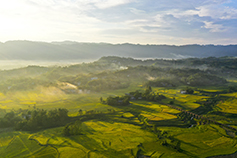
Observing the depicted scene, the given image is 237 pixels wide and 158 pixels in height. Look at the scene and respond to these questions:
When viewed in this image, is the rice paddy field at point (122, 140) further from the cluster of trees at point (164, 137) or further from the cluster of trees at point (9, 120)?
the cluster of trees at point (9, 120)

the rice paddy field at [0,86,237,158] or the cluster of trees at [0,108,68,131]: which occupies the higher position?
the cluster of trees at [0,108,68,131]

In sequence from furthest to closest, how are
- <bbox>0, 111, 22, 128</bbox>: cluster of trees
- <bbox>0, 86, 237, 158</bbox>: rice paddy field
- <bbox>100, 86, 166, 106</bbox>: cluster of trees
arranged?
<bbox>100, 86, 166, 106</bbox>: cluster of trees
<bbox>0, 111, 22, 128</bbox>: cluster of trees
<bbox>0, 86, 237, 158</bbox>: rice paddy field

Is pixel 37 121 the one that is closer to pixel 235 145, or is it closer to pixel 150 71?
pixel 235 145

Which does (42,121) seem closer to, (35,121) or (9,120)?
(35,121)

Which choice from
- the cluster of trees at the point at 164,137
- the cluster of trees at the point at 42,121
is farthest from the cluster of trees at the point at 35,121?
the cluster of trees at the point at 164,137

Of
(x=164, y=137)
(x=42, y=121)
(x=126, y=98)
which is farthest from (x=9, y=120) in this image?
(x=164, y=137)

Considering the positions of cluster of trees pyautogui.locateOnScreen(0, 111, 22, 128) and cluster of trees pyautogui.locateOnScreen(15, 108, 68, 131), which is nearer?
cluster of trees pyautogui.locateOnScreen(15, 108, 68, 131)

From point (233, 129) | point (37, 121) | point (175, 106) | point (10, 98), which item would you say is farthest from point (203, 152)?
point (10, 98)

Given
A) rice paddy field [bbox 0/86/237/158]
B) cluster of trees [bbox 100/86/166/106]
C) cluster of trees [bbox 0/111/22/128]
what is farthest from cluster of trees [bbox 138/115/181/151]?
cluster of trees [bbox 0/111/22/128]

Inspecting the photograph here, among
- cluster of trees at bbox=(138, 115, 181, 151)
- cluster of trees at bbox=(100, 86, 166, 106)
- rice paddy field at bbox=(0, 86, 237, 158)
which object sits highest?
cluster of trees at bbox=(100, 86, 166, 106)

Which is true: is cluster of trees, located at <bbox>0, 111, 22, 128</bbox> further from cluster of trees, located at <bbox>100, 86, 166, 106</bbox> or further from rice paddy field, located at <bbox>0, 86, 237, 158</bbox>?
cluster of trees, located at <bbox>100, 86, 166, 106</bbox>


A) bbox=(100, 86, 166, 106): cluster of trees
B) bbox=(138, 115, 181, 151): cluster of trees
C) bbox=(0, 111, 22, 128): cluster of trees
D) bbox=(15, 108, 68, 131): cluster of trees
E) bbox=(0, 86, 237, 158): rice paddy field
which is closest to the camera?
bbox=(0, 86, 237, 158): rice paddy field
